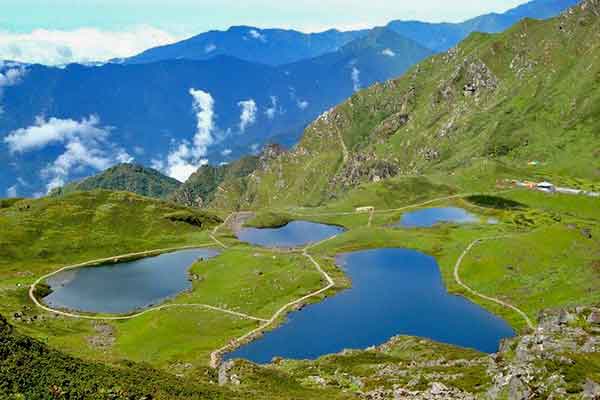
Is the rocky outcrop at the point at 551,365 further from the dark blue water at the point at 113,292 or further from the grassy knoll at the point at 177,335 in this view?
the dark blue water at the point at 113,292

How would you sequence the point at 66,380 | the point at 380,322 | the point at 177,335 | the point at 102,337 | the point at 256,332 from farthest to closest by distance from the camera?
the point at 380,322
the point at 102,337
the point at 177,335
the point at 256,332
the point at 66,380

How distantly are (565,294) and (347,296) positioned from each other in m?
59.5

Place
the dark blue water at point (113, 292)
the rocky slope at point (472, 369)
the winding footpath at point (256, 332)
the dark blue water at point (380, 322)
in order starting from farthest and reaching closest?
the dark blue water at point (113, 292), the dark blue water at point (380, 322), the winding footpath at point (256, 332), the rocky slope at point (472, 369)

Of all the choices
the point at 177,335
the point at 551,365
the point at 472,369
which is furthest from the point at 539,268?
the point at 551,365

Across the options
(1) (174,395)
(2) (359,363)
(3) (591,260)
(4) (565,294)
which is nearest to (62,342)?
(2) (359,363)

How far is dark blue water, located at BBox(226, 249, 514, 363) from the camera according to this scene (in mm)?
129375

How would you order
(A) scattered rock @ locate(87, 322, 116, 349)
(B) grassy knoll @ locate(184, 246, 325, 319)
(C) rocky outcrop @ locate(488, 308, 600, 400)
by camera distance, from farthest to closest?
(B) grassy knoll @ locate(184, 246, 325, 319)
(A) scattered rock @ locate(87, 322, 116, 349)
(C) rocky outcrop @ locate(488, 308, 600, 400)

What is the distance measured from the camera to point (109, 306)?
170m

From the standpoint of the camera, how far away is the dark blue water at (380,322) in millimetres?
129375

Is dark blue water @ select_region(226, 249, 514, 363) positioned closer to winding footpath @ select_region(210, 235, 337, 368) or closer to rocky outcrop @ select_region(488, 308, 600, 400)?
winding footpath @ select_region(210, 235, 337, 368)

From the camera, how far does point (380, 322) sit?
144750 millimetres

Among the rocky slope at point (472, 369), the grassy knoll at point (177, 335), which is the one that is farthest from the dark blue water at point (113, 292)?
the rocky slope at point (472, 369)

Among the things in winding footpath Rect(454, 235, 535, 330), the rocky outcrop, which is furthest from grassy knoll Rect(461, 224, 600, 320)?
the rocky outcrop

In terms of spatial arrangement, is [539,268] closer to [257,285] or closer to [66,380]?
[257,285]
